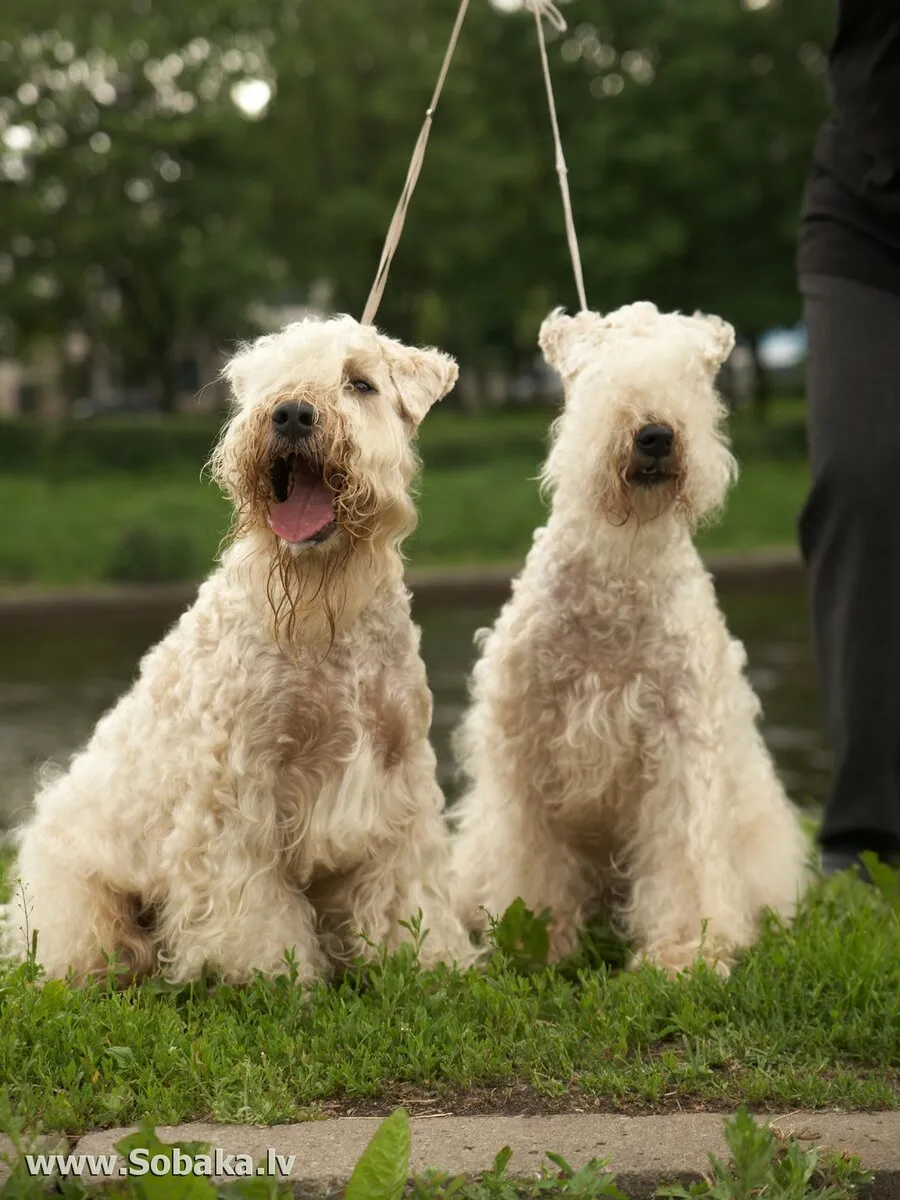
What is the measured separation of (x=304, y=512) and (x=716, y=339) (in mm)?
1433

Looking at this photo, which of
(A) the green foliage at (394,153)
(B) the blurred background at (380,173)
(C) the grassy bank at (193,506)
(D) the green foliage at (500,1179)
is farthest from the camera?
(A) the green foliage at (394,153)

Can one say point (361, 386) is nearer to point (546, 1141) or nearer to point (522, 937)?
point (522, 937)

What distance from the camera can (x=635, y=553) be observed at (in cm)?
381

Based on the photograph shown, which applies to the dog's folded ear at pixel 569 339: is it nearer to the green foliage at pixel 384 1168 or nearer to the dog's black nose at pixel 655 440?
the dog's black nose at pixel 655 440

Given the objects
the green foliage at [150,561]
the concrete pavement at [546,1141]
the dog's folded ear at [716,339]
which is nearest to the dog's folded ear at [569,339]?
the dog's folded ear at [716,339]

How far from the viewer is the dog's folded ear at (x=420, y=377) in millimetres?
3619

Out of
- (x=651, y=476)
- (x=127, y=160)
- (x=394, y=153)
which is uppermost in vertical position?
(x=394, y=153)

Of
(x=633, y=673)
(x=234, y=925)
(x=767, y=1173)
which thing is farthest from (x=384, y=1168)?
(x=633, y=673)

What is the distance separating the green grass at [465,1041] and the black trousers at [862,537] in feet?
3.07

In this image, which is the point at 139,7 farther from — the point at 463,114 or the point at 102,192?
the point at 463,114

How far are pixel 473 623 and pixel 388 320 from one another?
62.1ft

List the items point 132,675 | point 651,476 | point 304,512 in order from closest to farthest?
point 304,512 → point 651,476 → point 132,675

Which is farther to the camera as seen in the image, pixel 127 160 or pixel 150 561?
pixel 127 160

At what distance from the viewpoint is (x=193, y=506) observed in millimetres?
19391
